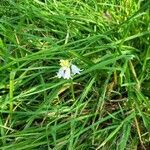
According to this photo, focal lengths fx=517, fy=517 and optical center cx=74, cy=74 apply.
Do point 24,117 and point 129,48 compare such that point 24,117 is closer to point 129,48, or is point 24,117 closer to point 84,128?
point 84,128

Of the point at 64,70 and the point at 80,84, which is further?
the point at 80,84

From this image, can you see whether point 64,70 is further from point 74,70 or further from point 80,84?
point 80,84

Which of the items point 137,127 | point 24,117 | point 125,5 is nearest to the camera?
point 137,127

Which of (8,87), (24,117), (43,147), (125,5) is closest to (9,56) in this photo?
(8,87)

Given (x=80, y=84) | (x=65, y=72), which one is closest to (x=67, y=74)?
(x=65, y=72)
